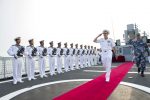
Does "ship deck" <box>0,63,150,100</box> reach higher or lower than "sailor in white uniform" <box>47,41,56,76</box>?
lower

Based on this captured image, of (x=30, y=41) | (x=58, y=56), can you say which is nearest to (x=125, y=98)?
(x=30, y=41)

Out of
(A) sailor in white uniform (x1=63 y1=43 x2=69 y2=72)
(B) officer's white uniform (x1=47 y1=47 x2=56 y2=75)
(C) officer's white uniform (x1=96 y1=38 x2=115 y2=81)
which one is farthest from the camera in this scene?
(A) sailor in white uniform (x1=63 y1=43 x2=69 y2=72)

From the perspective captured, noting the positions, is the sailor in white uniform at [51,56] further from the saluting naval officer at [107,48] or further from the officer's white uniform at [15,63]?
the saluting naval officer at [107,48]

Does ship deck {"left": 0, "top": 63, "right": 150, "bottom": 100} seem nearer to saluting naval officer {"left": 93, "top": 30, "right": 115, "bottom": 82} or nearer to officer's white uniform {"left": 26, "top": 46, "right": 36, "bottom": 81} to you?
saluting naval officer {"left": 93, "top": 30, "right": 115, "bottom": 82}

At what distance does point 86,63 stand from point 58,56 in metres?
7.56

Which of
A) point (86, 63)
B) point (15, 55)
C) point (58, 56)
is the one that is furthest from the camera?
point (86, 63)

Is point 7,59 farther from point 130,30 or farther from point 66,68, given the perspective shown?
point 130,30

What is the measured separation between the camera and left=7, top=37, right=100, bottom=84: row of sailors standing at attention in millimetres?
11156

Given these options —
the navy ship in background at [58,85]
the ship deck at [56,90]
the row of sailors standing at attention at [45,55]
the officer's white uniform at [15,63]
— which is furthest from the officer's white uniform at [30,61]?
the ship deck at [56,90]

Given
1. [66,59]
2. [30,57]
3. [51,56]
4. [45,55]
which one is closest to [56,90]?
[30,57]

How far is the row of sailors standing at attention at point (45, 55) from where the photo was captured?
1116 cm

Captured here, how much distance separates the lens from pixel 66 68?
58.9ft

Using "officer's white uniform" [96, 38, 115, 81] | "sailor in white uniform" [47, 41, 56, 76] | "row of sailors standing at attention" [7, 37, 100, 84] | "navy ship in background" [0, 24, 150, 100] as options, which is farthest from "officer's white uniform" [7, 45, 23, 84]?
"officer's white uniform" [96, 38, 115, 81]

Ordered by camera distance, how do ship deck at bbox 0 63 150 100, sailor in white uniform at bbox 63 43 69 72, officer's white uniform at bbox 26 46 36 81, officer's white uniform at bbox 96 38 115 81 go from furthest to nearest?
sailor in white uniform at bbox 63 43 69 72
officer's white uniform at bbox 26 46 36 81
officer's white uniform at bbox 96 38 115 81
ship deck at bbox 0 63 150 100
